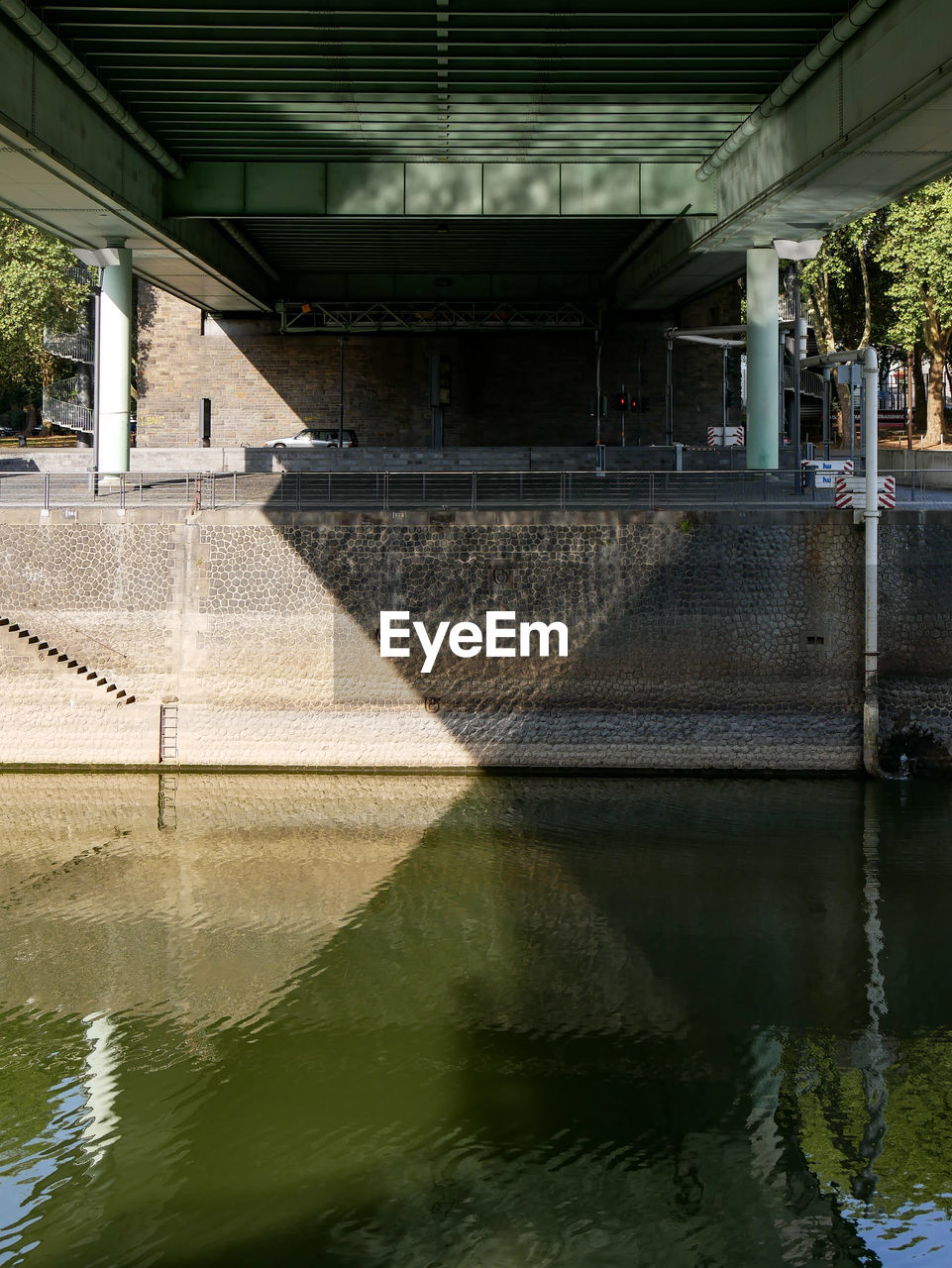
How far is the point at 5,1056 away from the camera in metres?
12.3

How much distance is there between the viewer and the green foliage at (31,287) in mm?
43625

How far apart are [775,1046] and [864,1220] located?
2671 mm

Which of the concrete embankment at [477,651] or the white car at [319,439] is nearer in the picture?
the concrete embankment at [477,651]

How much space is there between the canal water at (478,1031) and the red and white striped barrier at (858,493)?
4.79m

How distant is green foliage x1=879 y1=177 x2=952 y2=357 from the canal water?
925 inches

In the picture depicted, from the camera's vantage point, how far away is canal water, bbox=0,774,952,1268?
9.77 meters

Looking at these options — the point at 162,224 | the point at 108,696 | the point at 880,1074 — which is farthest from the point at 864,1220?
the point at 162,224

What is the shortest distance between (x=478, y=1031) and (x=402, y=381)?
29.6 meters

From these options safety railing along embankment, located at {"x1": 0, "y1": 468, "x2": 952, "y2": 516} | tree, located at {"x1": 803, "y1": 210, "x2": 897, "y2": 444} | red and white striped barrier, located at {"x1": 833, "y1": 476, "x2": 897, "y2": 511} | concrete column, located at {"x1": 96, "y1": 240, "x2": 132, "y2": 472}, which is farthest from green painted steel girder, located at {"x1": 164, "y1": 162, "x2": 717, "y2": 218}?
tree, located at {"x1": 803, "y1": 210, "x2": 897, "y2": 444}

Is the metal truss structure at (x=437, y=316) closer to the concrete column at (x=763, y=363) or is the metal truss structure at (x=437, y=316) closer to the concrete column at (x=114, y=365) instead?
the concrete column at (x=114, y=365)

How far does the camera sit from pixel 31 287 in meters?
43.7

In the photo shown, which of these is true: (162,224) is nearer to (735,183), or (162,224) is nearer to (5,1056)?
(735,183)

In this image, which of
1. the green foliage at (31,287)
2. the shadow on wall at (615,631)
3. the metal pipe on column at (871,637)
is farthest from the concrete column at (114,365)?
the green foliage at (31,287)

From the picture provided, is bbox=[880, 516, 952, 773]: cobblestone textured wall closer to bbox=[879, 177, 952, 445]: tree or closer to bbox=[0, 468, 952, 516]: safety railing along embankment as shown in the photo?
bbox=[0, 468, 952, 516]: safety railing along embankment
